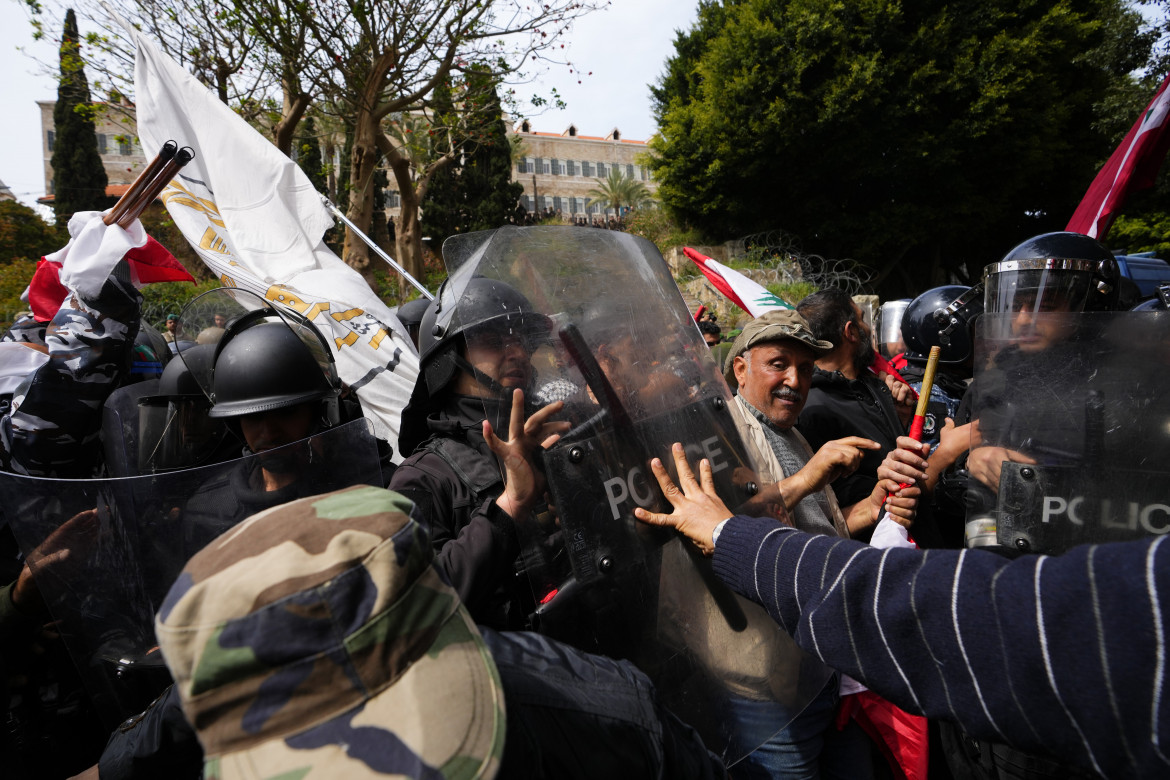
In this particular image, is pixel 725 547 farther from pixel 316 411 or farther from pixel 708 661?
pixel 316 411

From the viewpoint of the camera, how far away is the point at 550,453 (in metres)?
1.30

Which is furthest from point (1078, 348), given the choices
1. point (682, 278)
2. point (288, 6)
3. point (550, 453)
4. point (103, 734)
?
point (682, 278)

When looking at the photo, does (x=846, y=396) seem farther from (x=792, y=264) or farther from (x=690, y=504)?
(x=792, y=264)

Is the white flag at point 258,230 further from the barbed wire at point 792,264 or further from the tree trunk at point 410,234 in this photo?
the barbed wire at point 792,264

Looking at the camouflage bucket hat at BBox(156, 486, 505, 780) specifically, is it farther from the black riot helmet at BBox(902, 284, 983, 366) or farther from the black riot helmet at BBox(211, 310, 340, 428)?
the black riot helmet at BBox(902, 284, 983, 366)

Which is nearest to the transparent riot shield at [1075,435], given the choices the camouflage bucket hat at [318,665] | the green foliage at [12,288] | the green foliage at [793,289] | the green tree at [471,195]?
the camouflage bucket hat at [318,665]

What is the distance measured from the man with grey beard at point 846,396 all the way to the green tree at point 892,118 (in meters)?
15.4

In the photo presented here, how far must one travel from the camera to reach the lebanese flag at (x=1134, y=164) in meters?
3.09

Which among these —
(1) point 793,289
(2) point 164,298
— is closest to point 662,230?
(1) point 793,289

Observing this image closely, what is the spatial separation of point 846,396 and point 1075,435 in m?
1.36

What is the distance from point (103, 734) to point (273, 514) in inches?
73.5

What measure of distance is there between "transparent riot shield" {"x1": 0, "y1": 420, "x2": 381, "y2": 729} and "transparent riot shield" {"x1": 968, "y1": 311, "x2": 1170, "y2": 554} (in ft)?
A: 5.84

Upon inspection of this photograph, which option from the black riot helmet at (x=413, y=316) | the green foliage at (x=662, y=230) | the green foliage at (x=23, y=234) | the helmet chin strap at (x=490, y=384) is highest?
the green foliage at (x=23, y=234)

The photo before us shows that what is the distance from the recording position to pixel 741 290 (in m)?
3.41
